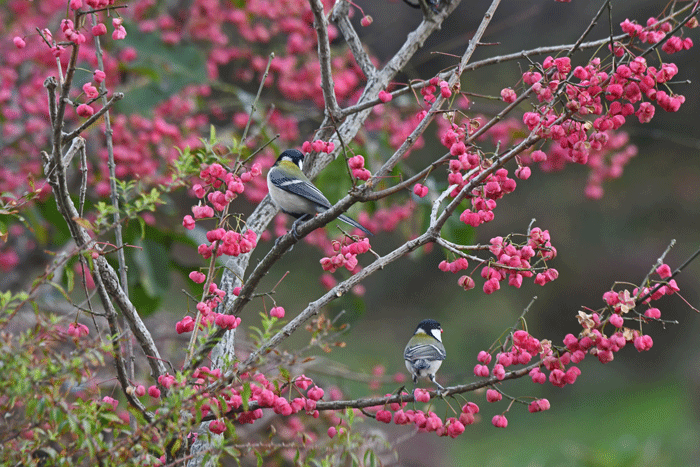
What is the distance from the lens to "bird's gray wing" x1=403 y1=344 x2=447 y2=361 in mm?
2025

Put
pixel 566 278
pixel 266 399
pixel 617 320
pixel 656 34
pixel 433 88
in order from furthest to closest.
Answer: pixel 566 278
pixel 433 88
pixel 656 34
pixel 266 399
pixel 617 320

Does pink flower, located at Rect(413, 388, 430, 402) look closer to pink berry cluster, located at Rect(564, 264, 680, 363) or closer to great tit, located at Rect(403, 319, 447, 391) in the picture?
pink berry cluster, located at Rect(564, 264, 680, 363)

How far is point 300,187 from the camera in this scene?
77.5 inches

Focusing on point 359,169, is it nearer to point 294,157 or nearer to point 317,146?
point 317,146

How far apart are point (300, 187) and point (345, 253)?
63 centimetres

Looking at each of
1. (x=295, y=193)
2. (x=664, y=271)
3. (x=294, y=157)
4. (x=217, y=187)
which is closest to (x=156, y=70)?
(x=294, y=157)

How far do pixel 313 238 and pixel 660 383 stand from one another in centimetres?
426

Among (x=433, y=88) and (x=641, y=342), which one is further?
(x=433, y=88)

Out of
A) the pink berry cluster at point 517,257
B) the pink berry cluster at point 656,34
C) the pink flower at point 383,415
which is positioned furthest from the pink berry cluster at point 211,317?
the pink berry cluster at point 656,34

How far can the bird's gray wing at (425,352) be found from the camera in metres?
2.03

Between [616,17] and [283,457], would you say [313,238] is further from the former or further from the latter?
[616,17]

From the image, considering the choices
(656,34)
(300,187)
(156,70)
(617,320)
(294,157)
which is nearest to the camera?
(617,320)

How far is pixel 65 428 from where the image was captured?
3.26ft

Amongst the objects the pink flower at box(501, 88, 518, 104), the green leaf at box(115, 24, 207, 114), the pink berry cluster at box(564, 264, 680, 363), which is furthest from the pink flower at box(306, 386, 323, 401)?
the green leaf at box(115, 24, 207, 114)
